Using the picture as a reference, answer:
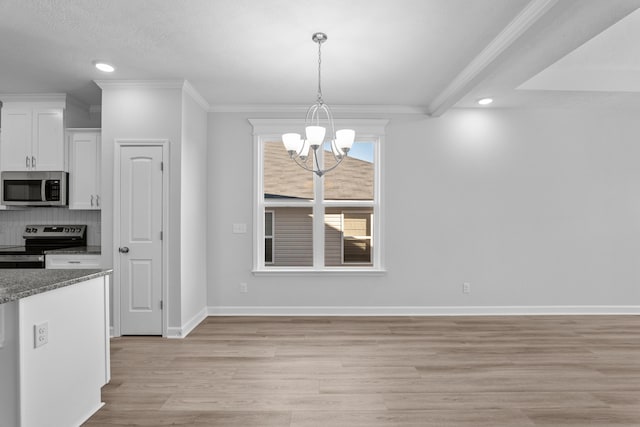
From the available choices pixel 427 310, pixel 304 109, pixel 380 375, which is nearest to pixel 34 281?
pixel 380 375

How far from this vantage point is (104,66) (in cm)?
355

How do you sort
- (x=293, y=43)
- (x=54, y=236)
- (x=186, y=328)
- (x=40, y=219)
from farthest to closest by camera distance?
1. (x=40, y=219)
2. (x=54, y=236)
3. (x=186, y=328)
4. (x=293, y=43)

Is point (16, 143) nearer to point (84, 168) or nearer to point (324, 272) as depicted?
point (84, 168)

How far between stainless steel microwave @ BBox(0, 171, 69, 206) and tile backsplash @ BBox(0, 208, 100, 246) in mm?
457

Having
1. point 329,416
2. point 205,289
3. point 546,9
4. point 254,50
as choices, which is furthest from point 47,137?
point 546,9

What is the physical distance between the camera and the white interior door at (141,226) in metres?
3.93

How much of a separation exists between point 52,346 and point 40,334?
14 cm

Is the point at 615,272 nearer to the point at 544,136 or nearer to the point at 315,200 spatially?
the point at 544,136

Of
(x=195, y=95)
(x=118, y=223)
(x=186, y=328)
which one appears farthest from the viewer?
(x=195, y=95)

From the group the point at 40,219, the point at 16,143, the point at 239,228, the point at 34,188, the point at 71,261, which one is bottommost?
the point at 71,261

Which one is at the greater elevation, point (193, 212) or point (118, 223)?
point (193, 212)

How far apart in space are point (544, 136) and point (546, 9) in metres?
2.78

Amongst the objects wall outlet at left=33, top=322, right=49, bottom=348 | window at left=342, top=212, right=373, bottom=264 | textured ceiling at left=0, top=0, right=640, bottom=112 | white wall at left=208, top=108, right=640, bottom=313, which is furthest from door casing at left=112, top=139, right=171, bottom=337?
window at left=342, top=212, right=373, bottom=264

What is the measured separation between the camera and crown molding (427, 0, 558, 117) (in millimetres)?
2506
